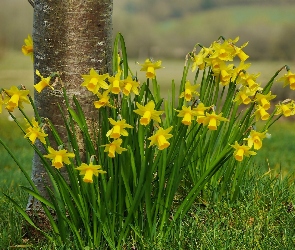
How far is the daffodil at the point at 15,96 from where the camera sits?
2068mm

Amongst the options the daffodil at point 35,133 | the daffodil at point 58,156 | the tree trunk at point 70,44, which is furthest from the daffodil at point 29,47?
the daffodil at point 58,156

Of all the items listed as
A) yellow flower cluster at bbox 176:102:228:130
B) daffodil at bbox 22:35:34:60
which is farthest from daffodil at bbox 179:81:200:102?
daffodil at bbox 22:35:34:60

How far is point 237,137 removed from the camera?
2.46m

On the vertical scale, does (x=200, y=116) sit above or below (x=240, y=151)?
above

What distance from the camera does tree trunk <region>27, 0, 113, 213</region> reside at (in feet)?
7.48

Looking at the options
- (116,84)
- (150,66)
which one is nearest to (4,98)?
(116,84)

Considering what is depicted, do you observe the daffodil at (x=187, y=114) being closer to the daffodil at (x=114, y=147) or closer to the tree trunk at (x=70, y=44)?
the daffodil at (x=114, y=147)

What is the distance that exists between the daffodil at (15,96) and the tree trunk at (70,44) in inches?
9.3

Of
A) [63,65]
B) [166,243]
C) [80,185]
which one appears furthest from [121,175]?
[63,65]

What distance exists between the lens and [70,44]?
229 centimetres

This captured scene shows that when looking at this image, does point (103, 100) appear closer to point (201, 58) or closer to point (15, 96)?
point (15, 96)

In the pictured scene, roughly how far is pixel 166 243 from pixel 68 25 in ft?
3.24

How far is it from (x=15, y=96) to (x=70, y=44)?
0.36 meters

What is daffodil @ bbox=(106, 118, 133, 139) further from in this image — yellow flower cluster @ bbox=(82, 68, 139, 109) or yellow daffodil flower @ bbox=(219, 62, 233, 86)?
yellow daffodil flower @ bbox=(219, 62, 233, 86)
